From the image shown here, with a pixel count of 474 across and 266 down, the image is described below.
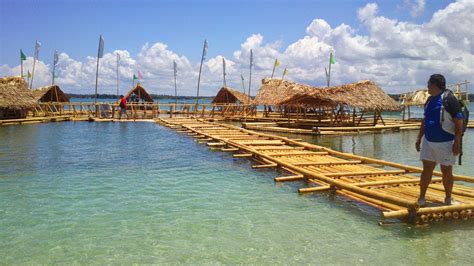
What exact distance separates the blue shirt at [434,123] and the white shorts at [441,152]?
58mm

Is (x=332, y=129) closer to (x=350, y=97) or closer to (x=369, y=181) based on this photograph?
(x=350, y=97)

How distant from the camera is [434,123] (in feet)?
17.2

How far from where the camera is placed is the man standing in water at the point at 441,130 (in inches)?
199

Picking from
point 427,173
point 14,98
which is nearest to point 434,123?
point 427,173

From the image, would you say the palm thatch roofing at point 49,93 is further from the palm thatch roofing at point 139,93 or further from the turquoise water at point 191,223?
the turquoise water at point 191,223

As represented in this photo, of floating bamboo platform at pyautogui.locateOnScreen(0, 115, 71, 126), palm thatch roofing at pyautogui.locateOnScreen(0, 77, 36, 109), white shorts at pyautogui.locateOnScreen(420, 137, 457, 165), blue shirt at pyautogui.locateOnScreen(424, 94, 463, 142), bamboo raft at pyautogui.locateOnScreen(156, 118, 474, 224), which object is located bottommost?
bamboo raft at pyautogui.locateOnScreen(156, 118, 474, 224)

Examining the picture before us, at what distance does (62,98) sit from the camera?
37375mm

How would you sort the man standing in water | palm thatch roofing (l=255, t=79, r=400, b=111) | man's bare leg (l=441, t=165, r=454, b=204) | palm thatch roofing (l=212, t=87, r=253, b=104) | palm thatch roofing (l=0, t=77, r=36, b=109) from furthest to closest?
palm thatch roofing (l=212, t=87, r=253, b=104) < palm thatch roofing (l=0, t=77, r=36, b=109) < palm thatch roofing (l=255, t=79, r=400, b=111) < man's bare leg (l=441, t=165, r=454, b=204) < the man standing in water

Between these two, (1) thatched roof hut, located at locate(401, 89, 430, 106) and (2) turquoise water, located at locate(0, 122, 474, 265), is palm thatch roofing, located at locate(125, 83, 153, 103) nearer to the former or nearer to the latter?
(1) thatched roof hut, located at locate(401, 89, 430, 106)

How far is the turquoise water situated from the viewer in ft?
15.3

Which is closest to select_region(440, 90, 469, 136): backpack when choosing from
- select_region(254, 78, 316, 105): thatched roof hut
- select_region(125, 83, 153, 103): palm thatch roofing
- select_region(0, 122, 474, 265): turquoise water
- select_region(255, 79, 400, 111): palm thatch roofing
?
select_region(0, 122, 474, 265): turquoise water

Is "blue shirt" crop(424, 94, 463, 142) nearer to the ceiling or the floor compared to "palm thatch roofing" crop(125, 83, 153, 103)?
nearer to the floor

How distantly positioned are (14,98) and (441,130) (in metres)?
26.6

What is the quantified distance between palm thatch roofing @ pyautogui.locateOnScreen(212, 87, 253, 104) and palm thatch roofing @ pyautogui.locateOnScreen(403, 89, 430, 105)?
14240 mm
